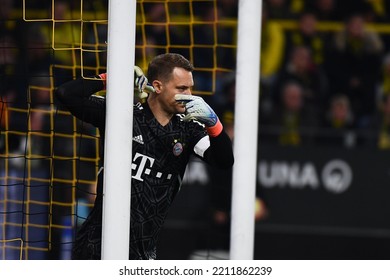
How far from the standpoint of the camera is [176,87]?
5.20 m

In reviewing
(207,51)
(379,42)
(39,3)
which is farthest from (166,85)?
(379,42)

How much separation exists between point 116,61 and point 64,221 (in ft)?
13.4

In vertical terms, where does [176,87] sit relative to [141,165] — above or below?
above

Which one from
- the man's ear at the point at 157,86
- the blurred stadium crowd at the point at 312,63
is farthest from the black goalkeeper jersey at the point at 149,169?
the blurred stadium crowd at the point at 312,63

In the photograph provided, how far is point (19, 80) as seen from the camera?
29.1ft

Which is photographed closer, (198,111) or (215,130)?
(198,111)

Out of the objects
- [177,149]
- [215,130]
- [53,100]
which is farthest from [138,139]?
[53,100]

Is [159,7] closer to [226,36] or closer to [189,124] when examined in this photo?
[226,36]

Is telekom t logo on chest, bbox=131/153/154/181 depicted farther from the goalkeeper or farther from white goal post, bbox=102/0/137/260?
white goal post, bbox=102/0/137/260

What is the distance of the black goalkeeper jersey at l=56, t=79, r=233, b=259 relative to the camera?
5281mm

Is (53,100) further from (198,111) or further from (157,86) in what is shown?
(198,111)

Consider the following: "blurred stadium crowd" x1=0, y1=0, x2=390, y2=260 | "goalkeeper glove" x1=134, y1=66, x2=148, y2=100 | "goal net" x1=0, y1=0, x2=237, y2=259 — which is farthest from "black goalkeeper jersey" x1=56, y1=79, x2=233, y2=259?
"blurred stadium crowd" x1=0, y1=0, x2=390, y2=260

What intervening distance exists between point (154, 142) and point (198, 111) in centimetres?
50

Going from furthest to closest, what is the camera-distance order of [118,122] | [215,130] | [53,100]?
1. [53,100]
2. [215,130]
3. [118,122]
